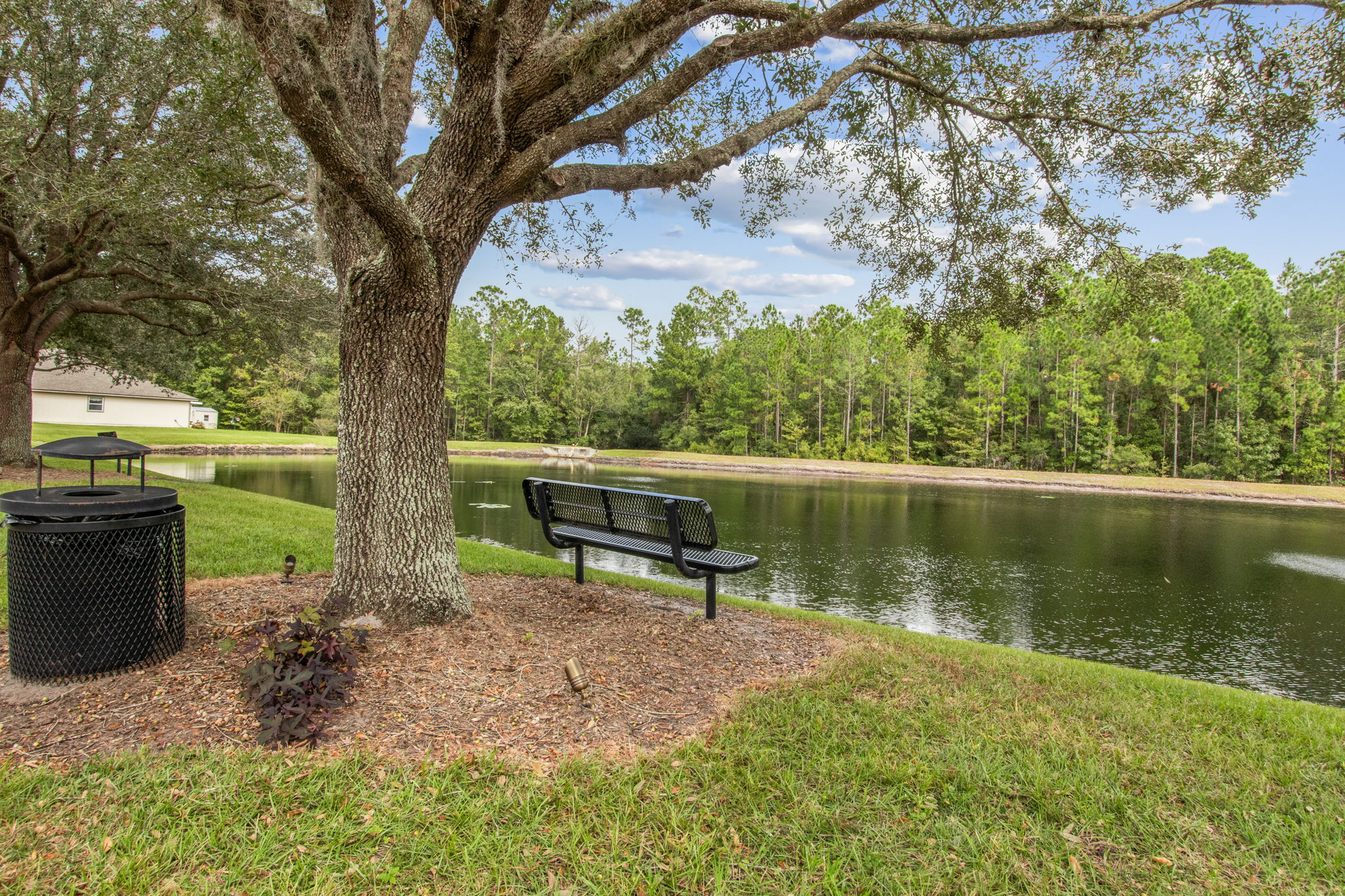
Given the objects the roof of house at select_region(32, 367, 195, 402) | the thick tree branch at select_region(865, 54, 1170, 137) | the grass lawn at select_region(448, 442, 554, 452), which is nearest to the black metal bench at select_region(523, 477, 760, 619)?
the thick tree branch at select_region(865, 54, 1170, 137)

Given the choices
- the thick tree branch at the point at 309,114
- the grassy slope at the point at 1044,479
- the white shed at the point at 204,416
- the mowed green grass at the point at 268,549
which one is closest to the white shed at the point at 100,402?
the white shed at the point at 204,416

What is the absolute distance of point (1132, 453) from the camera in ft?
123

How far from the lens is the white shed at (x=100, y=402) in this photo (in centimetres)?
3347

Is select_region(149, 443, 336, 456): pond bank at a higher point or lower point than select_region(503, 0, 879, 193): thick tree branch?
lower

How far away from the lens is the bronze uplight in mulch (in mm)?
2799

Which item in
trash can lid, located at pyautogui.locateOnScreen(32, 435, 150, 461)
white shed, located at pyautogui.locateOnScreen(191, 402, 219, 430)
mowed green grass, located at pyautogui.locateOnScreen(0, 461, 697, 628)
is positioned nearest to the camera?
trash can lid, located at pyautogui.locateOnScreen(32, 435, 150, 461)

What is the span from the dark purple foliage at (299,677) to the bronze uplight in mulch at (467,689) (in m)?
0.10

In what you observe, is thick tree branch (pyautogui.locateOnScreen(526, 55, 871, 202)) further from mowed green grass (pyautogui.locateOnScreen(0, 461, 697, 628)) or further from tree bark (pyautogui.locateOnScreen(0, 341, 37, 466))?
tree bark (pyautogui.locateOnScreen(0, 341, 37, 466))

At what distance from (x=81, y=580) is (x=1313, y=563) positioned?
18.8 m

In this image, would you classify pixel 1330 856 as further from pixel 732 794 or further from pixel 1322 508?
pixel 1322 508

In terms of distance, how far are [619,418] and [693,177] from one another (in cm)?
4957

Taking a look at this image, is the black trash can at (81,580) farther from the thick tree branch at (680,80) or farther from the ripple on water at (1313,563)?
the ripple on water at (1313,563)

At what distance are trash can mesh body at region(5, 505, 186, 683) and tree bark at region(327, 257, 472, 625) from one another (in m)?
0.95

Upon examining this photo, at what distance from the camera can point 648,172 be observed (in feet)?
14.7
